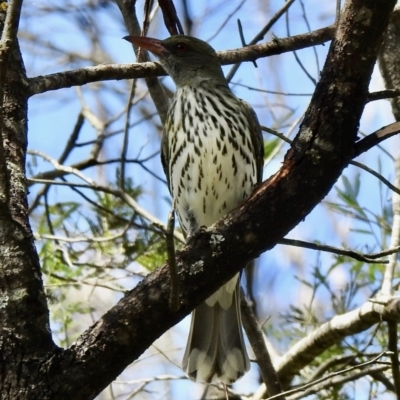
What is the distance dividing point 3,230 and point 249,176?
5.10ft

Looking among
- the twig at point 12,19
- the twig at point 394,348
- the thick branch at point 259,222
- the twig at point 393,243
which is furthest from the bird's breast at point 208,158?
the twig at point 12,19

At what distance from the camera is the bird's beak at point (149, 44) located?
147 inches

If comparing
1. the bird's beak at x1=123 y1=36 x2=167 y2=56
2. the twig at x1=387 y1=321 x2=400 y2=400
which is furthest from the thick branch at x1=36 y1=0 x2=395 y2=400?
the bird's beak at x1=123 y1=36 x2=167 y2=56

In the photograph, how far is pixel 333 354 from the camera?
396cm

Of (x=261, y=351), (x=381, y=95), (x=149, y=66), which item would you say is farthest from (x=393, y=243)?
(x=149, y=66)

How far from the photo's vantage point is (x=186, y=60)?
4.07 metres

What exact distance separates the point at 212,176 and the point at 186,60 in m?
0.83

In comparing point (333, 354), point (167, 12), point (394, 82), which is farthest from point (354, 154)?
point (333, 354)

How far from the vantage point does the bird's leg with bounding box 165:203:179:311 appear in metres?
1.81

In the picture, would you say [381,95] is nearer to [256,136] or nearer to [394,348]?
[394,348]

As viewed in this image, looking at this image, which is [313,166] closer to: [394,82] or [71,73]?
[71,73]

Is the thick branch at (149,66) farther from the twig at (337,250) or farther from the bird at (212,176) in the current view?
the twig at (337,250)

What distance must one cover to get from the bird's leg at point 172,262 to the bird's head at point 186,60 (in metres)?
2.01

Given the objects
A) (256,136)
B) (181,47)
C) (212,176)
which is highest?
(181,47)
